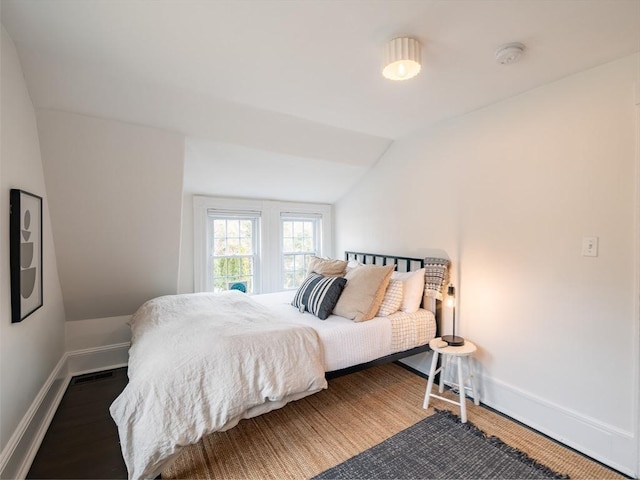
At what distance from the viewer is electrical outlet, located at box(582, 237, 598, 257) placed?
6.18ft

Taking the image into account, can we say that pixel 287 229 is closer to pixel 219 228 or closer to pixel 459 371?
pixel 219 228

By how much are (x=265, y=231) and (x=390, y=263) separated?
1670 millimetres

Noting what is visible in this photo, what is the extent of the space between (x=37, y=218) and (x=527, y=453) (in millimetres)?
3552

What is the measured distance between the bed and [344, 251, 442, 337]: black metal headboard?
4cm

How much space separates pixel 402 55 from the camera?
1.57 meters

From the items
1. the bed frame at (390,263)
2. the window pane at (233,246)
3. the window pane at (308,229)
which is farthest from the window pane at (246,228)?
the bed frame at (390,263)

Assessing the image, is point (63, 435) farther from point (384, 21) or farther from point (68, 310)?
point (384, 21)

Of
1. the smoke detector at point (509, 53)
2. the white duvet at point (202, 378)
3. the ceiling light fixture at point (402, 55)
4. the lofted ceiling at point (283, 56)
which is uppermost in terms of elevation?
the lofted ceiling at point (283, 56)

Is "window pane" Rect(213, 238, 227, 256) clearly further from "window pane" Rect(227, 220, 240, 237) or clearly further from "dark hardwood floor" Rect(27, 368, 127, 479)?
"dark hardwood floor" Rect(27, 368, 127, 479)

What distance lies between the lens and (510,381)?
7.57 ft

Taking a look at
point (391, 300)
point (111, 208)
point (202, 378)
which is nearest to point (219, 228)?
point (111, 208)

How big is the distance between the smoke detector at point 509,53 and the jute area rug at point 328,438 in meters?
2.35

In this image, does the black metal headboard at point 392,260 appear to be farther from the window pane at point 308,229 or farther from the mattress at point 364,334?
the window pane at point 308,229

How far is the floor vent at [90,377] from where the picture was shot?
282cm
